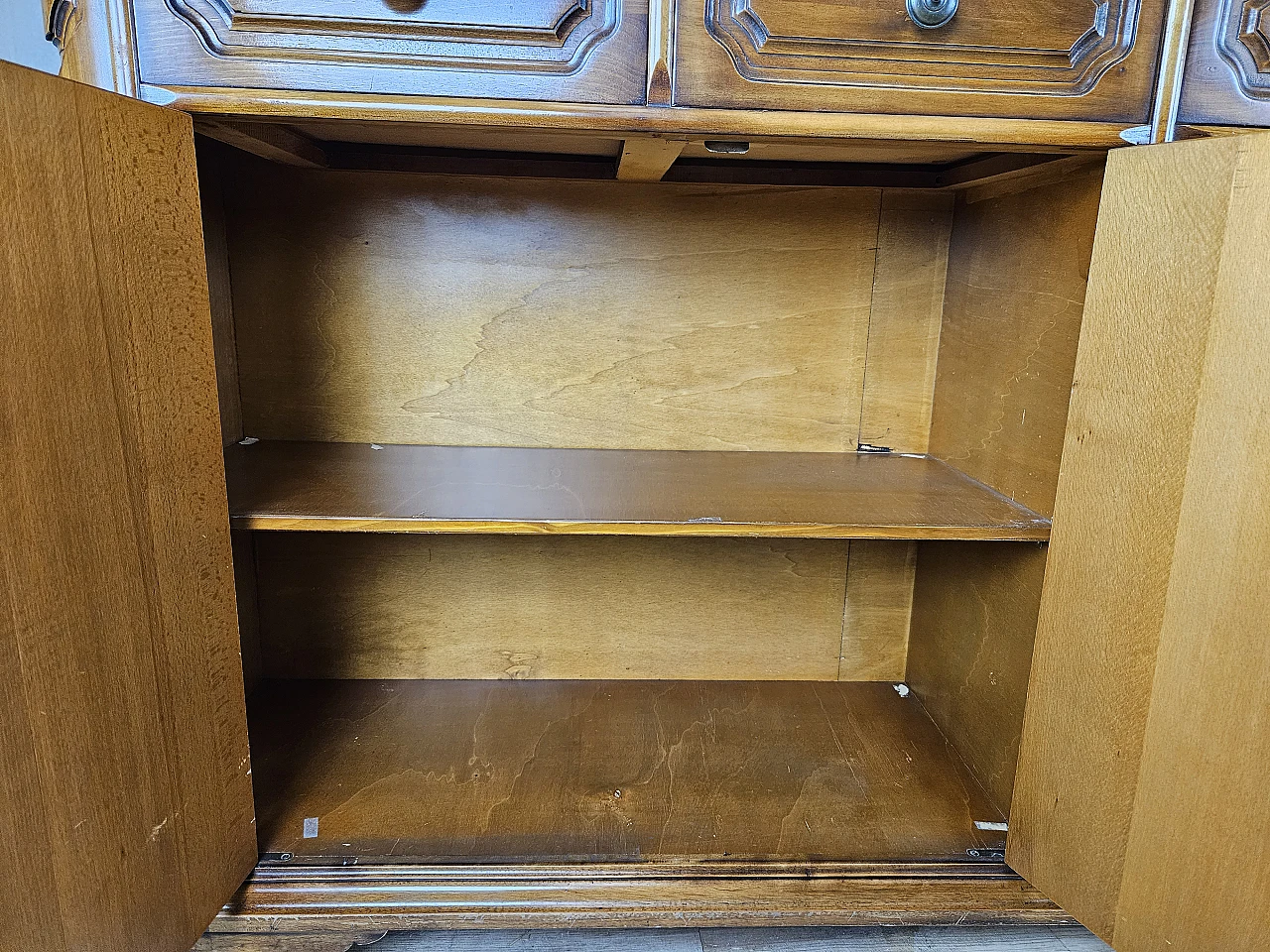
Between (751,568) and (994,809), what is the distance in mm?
480

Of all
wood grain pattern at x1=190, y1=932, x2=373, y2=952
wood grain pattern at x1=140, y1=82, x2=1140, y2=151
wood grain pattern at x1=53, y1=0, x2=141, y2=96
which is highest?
wood grain pattern at x1=53, y1=0, x2=141, y2=96

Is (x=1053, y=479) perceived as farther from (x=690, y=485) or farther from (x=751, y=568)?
(x=751, y=568)

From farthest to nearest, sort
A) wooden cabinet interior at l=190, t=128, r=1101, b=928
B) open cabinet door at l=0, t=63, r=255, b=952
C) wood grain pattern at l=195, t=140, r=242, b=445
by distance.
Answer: wood grain pattern at l=195, t=140, r=242, b=445 → wooden cabinet interior at l=190, t=128, r=1101, b=928 → open cabinet door at l=0, t=63, r=255, b=952

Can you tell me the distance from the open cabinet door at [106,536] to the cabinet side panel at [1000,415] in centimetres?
88

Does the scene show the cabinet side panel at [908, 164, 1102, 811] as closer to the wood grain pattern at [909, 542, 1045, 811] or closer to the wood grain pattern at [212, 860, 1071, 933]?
the wood grain pattern at [909, 542, 1045, 811]

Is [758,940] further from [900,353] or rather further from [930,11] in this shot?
[930,11]

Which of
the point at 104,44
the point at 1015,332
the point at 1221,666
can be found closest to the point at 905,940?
the point at 1221,666

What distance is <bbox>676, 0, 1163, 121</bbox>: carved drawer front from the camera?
2.42 ft

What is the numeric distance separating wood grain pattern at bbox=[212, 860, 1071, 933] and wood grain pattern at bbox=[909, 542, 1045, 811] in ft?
0.54

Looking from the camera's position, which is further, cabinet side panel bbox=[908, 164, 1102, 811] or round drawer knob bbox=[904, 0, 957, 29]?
cabinet side panel bbox=[908, 164, 1102, 811]

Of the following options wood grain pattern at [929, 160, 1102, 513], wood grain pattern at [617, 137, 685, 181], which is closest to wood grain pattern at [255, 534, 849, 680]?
wood grain pattern at [929, 160, 1102, 513]

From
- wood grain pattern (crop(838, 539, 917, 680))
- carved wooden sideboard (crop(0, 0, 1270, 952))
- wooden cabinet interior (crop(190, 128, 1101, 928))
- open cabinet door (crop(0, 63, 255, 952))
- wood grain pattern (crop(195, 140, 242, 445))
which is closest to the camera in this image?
open cabinet door (crop(0, 63, 255, 952))

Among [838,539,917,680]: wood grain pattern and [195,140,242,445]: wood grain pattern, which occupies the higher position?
[195,140,242,445]: wood grain pattern

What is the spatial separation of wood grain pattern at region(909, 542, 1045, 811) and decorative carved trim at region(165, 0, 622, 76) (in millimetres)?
725
